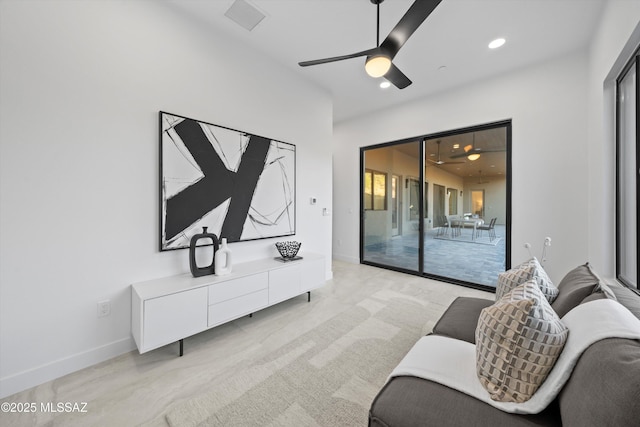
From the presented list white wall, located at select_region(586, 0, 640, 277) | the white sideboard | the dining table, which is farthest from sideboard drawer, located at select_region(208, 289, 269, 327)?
white wall, located at select_region(586, 0, 640, 277)

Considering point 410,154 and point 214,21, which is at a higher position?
point 214,21

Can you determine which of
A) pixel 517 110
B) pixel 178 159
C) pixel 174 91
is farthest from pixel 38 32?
pixel 517 110

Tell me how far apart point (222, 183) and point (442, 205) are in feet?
11.4

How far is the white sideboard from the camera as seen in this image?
1.85 meters

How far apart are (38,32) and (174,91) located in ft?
2.79

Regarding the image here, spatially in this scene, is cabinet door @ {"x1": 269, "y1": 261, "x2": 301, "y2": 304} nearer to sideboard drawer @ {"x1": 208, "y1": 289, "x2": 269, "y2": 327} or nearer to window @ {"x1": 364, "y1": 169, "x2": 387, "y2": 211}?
sideboard drawer @ {"x1": 208, "y1": 289, "x2": 269, "y2": 327}

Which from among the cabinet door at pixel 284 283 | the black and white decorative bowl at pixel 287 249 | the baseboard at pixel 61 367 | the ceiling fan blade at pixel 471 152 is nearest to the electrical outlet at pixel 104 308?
the baseboard at pixel 61 367

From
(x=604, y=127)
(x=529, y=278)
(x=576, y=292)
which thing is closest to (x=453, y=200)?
(x=604, y=127)

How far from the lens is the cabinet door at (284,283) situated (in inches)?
104

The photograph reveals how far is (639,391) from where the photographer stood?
0.61m

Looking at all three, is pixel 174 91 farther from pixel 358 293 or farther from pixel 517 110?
pixel 517 110

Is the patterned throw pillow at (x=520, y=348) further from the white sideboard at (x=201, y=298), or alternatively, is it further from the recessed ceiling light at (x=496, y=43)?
the recessed ceiling light at (x=496, y=43)

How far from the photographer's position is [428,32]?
8.43ft

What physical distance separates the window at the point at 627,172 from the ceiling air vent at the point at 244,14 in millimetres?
3084
